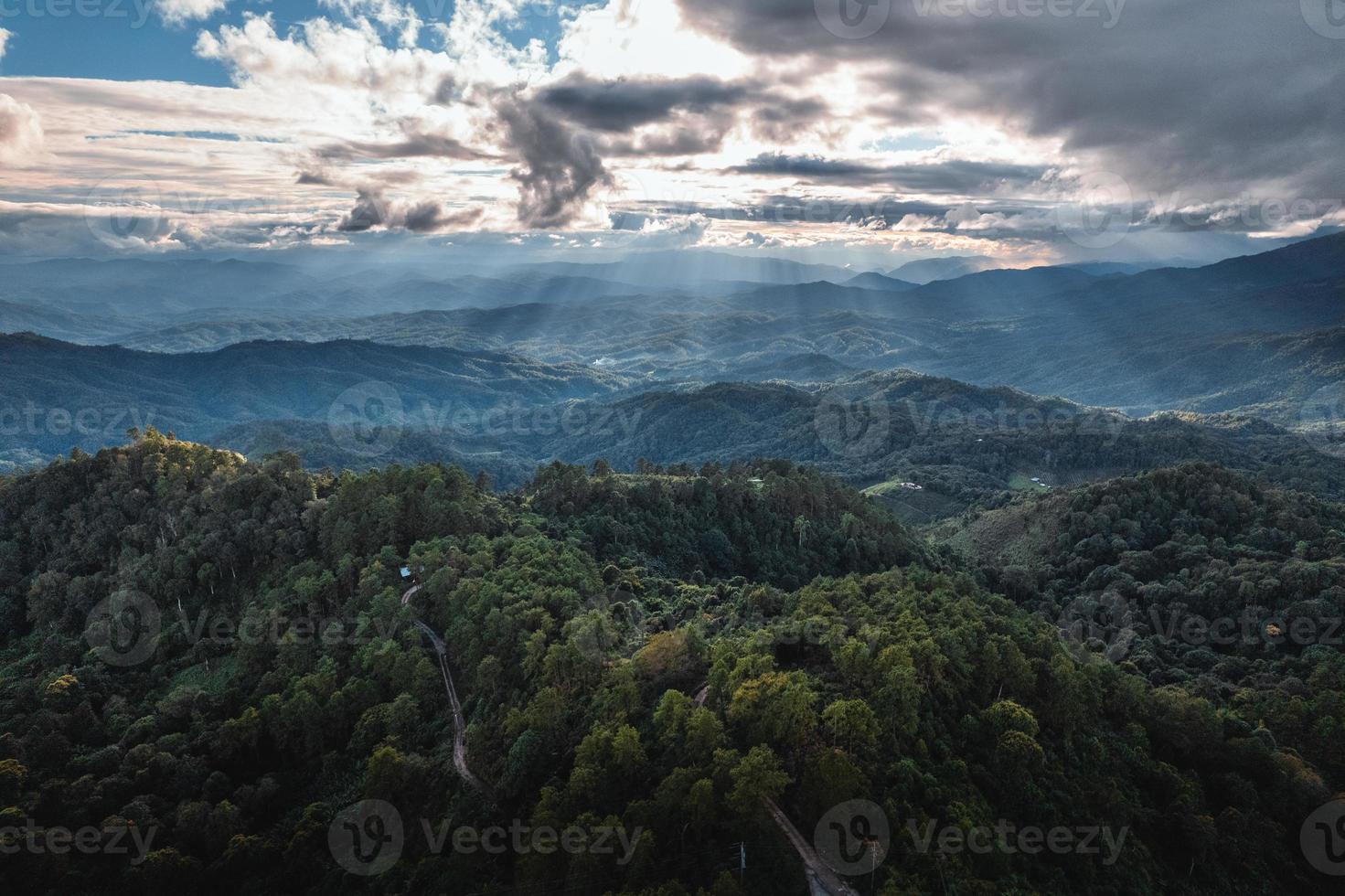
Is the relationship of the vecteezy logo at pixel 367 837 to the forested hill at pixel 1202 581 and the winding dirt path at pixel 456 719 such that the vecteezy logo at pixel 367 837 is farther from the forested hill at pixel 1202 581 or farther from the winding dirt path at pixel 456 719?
the forested hill at pixel 1202 581

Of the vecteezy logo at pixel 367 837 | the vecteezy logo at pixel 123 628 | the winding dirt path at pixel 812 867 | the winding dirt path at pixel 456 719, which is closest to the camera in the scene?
the winding dirt path at pixel 812 867

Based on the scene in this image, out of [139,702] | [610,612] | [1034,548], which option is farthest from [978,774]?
[1034,548]

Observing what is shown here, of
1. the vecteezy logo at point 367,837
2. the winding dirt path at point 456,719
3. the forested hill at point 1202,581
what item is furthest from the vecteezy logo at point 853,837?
the forested hill at point 1202,581

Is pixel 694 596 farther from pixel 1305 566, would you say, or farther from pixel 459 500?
pixel 1305 566

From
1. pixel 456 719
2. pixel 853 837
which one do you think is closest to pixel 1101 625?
pixel 853 837

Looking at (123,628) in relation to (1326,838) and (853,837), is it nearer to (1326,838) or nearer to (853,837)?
(853,837)

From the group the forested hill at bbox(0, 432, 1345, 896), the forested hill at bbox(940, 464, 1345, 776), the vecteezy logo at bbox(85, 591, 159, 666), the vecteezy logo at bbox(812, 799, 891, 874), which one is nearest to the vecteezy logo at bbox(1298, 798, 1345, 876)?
the forested hill at bbox(0, 432, 1345, 896)
